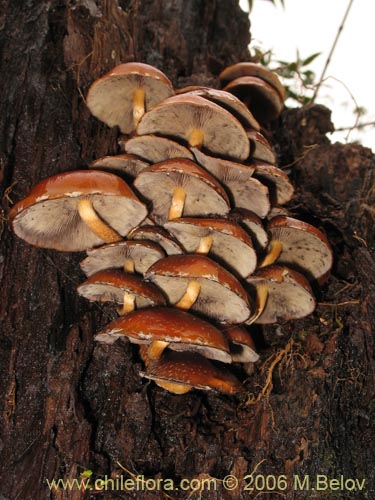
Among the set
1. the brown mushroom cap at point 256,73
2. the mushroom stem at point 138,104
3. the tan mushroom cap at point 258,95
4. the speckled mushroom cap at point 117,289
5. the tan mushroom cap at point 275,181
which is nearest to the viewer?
the speckled mushroom cap at point 117,289

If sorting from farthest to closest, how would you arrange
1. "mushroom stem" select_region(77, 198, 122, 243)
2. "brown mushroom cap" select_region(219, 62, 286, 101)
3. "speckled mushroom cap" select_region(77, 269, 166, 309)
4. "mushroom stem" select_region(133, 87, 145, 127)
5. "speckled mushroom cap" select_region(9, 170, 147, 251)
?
"brown mushroom cap" select_region(219, 62, 286, 101)
"mushroom stem" select_region(133, 87, 145, 127)
"mushroom stem" select_region(77, 198, 122, 243)
"speckled mushroom cap" select_region(77, 269, 166, 309)
"speckled mushroom cap" select_region(9, 170, 147, 251)

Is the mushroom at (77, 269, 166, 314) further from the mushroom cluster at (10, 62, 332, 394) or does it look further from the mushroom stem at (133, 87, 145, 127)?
the mushroom stem at (133, 87, 145, 127)

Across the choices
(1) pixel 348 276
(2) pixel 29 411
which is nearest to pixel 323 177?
(1) pixel 348 276

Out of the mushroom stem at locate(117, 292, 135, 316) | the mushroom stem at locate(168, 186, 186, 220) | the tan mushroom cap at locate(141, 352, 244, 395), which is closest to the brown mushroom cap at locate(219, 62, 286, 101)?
the mushroom stem at locate(168, 186, 186, 220)

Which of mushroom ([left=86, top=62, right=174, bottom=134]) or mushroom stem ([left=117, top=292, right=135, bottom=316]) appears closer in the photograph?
mushroom stem ([left=117, top=292, right=135, bottom=316])

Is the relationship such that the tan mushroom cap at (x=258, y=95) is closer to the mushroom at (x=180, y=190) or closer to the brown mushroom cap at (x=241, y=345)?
the mushroom at (x=180, y=190)

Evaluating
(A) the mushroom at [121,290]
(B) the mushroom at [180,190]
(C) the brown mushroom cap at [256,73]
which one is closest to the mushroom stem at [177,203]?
(B) the mushroom at [180,190]
